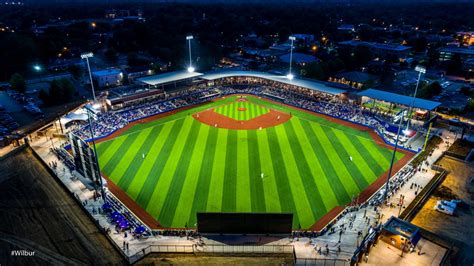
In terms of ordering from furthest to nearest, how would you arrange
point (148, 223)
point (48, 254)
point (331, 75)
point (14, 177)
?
point (331, 75) < point (14, 177) < point (148, 223) < point (48, 254)

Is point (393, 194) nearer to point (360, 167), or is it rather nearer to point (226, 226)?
point (360, 167)

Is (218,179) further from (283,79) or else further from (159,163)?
(283,79)

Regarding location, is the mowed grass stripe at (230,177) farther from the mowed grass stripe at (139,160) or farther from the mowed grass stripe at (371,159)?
the mowed grass stripe at (371,159)

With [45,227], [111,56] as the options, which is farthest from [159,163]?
[111,56]

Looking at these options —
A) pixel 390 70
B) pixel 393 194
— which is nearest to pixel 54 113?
pixel 393 194

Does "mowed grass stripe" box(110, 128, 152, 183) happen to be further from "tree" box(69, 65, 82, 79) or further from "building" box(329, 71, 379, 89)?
"building" box(329, 71, 379, 89)

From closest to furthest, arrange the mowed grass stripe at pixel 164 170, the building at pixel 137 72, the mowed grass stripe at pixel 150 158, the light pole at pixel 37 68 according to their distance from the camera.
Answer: the mowed grass stripe at pixel 164 170 → the mowed grass stripe at pixel 150 158 → the building at pixel 137 72 → the light pole at pixel 37 68

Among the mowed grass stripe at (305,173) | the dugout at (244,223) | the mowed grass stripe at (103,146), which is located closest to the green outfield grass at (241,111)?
the mowed grass stripe at (305,173)
